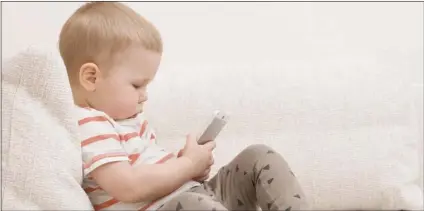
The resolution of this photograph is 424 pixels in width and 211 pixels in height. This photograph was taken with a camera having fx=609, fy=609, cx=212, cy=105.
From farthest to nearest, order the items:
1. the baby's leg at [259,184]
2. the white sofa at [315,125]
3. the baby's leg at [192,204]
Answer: the white sofa at [315,125]
the baby's leg at [259,184]
the baby's leg at [192,204]

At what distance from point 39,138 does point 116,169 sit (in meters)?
0.13

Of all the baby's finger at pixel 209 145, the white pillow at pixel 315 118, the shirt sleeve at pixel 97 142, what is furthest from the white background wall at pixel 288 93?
the shirt sleeve at pixel 97 142

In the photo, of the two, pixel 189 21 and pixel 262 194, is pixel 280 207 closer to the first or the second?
pixel 262 194

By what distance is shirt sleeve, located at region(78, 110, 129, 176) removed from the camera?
3.14 ft

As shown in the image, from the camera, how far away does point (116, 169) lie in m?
0.96

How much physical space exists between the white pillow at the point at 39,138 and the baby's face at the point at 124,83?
0.36 feet

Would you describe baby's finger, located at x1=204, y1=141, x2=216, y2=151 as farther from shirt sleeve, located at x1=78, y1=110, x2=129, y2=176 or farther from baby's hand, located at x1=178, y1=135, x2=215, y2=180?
shirt sleeve, located at x1=78, y1=110, x2=129, y2=176

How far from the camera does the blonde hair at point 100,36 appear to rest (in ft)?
3.41

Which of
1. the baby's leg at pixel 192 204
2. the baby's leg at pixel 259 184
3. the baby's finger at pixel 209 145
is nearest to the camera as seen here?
the baby's leg at pixel 192 204

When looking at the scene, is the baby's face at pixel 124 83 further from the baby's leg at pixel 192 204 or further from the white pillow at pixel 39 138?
the baby's leg at pixel 192 204

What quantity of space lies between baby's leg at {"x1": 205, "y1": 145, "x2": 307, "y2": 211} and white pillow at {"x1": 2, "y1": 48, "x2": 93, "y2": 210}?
0.28 meters

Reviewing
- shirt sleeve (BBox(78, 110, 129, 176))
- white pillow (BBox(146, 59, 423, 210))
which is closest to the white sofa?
white pillow (BBox(146, 59, 423, 210))

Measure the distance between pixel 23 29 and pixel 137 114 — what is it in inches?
20.6

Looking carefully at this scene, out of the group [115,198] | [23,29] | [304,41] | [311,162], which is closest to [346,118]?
[311,162]
